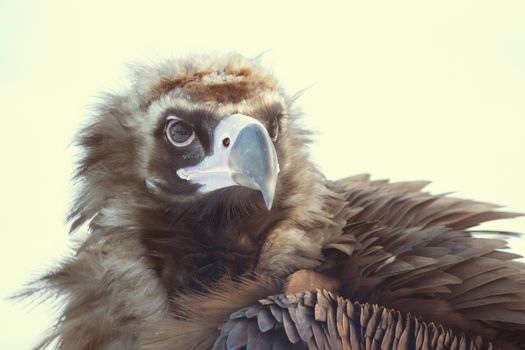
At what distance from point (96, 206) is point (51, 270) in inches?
11.5

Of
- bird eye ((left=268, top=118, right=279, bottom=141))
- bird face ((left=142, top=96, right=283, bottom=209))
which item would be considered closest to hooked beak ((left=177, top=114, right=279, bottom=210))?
bird face ((left=142, top=96, right=283, bottom=209))

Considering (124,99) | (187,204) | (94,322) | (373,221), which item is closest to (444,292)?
(373,221)

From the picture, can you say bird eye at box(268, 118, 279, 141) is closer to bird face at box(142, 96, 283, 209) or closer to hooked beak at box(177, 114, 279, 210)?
bird face at box(142, 96, 283, 209)

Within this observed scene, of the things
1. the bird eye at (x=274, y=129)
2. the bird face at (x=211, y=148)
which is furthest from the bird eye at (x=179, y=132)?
A: the bird eye at (x=274, y=129)

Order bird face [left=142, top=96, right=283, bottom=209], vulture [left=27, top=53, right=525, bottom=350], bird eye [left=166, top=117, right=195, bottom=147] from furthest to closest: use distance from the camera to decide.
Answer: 1. bird eye [left=166, top=117, right=195, bottom=147]
2. bird face [left=142, top=96, right=283, bottom=209]
3. vulture [left=27, top=53, right=525, bottom=350]

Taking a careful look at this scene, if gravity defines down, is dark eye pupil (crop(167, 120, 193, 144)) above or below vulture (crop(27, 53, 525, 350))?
above

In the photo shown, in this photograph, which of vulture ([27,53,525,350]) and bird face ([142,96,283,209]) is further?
bird face ([142,96,283,209])

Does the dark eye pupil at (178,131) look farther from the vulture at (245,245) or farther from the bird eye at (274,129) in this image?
the bird eye at (274,129)

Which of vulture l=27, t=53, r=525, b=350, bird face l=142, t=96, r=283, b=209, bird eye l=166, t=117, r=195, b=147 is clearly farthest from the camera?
bird eye l=166, t=117, r=195, b=147

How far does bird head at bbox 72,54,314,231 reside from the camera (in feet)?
8.67

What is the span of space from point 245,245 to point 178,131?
0.39 m

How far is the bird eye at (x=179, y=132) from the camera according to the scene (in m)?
2.78

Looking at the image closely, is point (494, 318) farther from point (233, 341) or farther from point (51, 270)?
point (51, 270)

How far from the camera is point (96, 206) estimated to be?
114 inches
